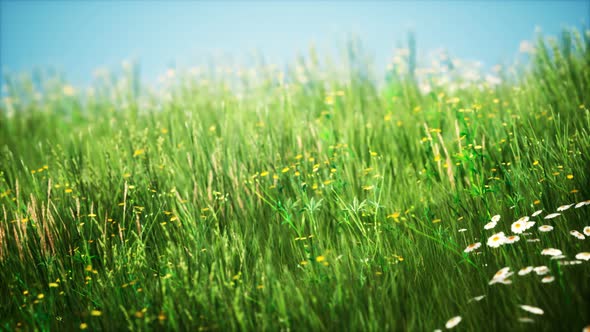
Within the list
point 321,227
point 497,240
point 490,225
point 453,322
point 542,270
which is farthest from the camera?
point 321,227

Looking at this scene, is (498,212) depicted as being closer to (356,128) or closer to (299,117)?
(356,128)

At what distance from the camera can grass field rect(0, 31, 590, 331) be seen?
2.37 metres

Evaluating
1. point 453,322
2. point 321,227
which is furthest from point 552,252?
point 321,227

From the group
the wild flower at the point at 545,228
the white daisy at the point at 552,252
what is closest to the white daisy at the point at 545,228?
the wild flower at the point at 545,228

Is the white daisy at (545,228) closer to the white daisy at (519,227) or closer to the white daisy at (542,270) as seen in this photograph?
the white daisy at (519,227)

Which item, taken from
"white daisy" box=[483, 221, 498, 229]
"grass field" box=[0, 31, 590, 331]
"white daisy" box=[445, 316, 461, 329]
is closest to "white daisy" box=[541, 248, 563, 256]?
"grass field" box=[0, 31, 590, 331]

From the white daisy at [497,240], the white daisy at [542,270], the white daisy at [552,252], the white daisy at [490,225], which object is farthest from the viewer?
the white daisy at [490,225]

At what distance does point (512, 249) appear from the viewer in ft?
8.71

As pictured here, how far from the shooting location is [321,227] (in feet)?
10.6

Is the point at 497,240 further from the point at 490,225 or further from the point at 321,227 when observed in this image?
the point at 321,227

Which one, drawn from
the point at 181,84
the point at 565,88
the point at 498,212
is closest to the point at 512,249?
the point at 498,212

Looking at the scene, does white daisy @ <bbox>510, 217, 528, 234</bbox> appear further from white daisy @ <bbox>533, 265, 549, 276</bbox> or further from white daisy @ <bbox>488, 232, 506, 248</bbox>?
white daisy @ <bbox>533, 265, 549, 276</bbox>

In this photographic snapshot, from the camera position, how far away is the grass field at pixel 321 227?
2.37 metres

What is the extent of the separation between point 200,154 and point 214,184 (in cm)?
38
